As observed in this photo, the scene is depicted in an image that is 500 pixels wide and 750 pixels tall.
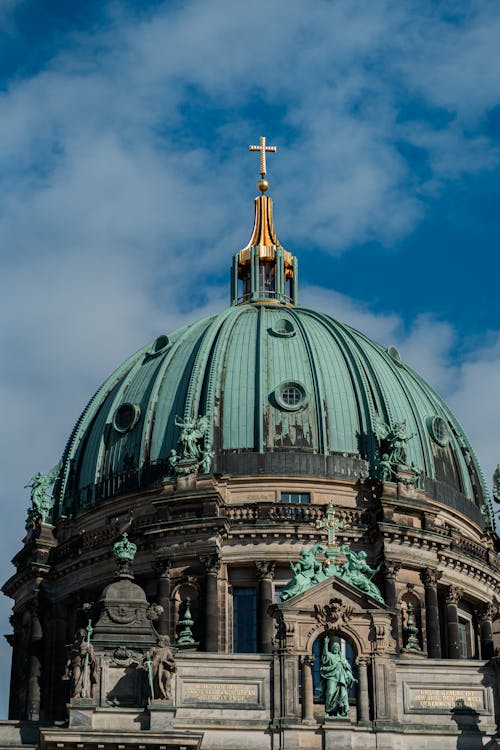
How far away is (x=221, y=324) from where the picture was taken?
3120 inches

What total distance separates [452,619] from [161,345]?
18.2 m

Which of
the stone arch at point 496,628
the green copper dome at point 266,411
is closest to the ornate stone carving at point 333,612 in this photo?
the green copper dome at point 266,411

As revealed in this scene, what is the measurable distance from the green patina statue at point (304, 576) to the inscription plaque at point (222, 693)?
327 cm

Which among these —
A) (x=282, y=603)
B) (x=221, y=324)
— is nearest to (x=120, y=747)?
(x=282, y=603)

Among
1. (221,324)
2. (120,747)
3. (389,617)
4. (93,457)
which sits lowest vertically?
(120,747)

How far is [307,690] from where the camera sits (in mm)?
58312

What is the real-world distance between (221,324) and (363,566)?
20617mm

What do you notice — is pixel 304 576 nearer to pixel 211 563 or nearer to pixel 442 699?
pixel 442 699

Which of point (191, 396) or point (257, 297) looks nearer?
point (191, 396)

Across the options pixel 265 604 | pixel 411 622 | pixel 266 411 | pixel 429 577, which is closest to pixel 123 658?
pixel 265 604

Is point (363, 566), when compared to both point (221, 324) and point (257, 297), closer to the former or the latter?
point (221, 324)

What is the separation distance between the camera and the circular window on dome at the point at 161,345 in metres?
79.4

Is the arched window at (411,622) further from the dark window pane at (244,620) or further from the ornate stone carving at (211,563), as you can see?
the ornate stone carving at (211,563)

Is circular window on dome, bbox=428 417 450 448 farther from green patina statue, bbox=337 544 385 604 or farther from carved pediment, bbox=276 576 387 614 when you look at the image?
carved pediment, bbox=276 576 387 614
